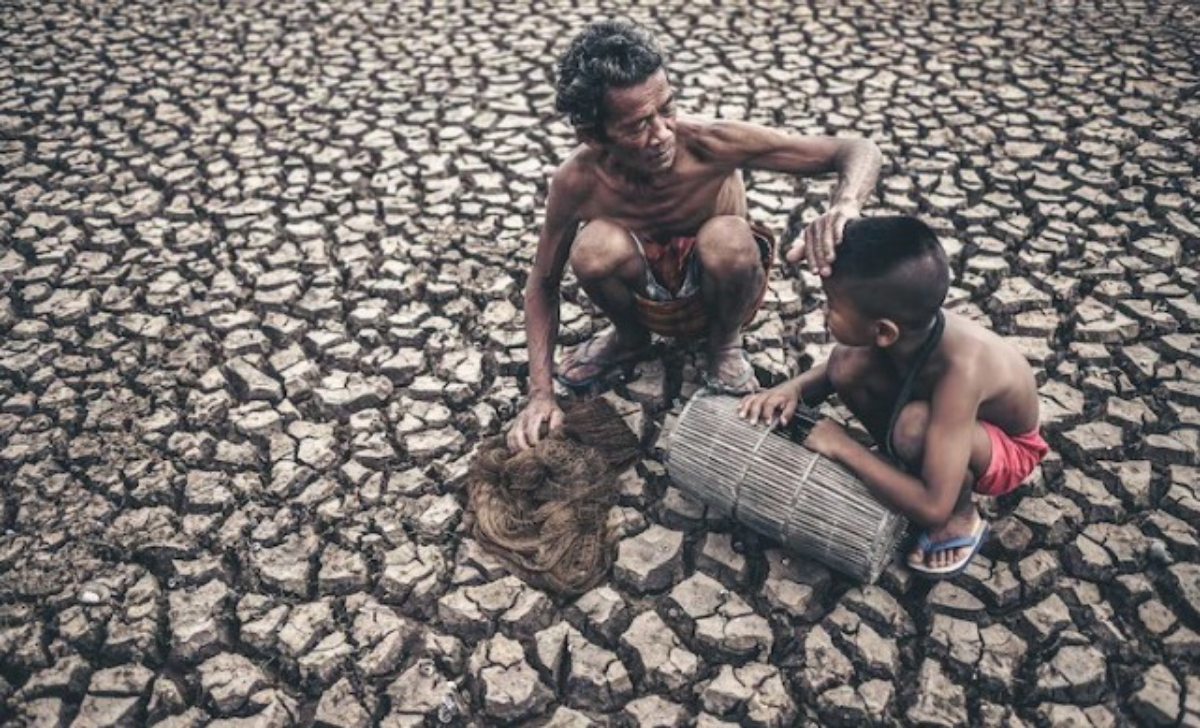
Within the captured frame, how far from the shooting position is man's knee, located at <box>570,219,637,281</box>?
8.55 ft

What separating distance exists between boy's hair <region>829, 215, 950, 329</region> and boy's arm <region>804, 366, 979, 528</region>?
22cm

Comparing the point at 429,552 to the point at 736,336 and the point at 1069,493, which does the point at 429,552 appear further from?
the point at 1069,493

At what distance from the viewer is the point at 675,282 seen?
2723 millimetres

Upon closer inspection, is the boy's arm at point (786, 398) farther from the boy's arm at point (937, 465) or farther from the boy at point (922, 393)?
A: the boy's arm at point (937, 465)

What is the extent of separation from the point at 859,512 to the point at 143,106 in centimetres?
461

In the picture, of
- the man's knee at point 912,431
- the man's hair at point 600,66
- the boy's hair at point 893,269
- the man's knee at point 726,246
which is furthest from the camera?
the man's knee at point 726,246

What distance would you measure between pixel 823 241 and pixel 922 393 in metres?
0.50

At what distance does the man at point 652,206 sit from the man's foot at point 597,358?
0.12 metres

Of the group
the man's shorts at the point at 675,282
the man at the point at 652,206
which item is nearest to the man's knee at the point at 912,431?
the man at the point at 652,206

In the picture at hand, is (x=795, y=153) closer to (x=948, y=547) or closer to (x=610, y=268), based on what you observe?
(x=610, y=268)

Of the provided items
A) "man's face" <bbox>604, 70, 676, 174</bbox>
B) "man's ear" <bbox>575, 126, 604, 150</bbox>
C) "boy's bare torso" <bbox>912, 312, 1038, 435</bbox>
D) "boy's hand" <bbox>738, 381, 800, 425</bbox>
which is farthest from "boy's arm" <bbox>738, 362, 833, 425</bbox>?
"man's ear" <bbox>575, 126, 604, 150</bbox>

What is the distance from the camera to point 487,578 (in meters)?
2.42

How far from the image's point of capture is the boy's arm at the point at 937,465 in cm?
208

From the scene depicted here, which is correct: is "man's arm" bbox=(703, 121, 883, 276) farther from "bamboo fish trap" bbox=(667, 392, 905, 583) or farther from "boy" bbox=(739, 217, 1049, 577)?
"bamboo fish trap" bbox=(667, 392, 905, 583)
